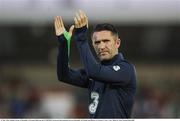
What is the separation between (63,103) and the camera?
1515 cm

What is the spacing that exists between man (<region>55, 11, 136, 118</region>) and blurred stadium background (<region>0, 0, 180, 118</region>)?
27.8 ft

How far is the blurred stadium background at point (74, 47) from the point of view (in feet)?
50.7

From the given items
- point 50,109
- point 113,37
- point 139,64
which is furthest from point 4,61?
point 113,37

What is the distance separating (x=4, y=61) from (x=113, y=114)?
1369cm

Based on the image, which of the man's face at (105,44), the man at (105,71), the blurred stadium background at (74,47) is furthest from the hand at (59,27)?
the blurred stadium background at (74,47)

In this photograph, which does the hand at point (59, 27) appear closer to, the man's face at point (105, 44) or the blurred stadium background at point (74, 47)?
A: the man's face at point (105, 44)

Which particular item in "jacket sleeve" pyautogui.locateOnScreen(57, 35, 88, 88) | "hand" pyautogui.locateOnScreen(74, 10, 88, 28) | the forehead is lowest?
A: "jacket sleeve" pyautogui.locateOnScreen(57, 35, 88, 88)

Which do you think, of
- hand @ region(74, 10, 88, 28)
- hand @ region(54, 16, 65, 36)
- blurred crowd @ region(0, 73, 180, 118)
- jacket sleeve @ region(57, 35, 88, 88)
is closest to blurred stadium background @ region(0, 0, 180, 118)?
blurred crowd @ region(0, 73, 180, 118)

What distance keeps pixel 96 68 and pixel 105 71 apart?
3.4 inches

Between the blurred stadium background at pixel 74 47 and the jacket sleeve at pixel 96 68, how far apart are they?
8.56m

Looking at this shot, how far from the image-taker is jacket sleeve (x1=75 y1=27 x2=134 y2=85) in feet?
18.5

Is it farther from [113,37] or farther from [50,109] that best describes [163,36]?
[113,37]

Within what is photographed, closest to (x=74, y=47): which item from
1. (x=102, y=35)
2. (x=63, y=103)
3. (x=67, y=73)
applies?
(x=63, y=103)

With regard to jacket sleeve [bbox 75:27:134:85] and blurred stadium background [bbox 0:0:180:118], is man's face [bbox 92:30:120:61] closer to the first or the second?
jacket sleeve [bbox 75:27:134:85]
